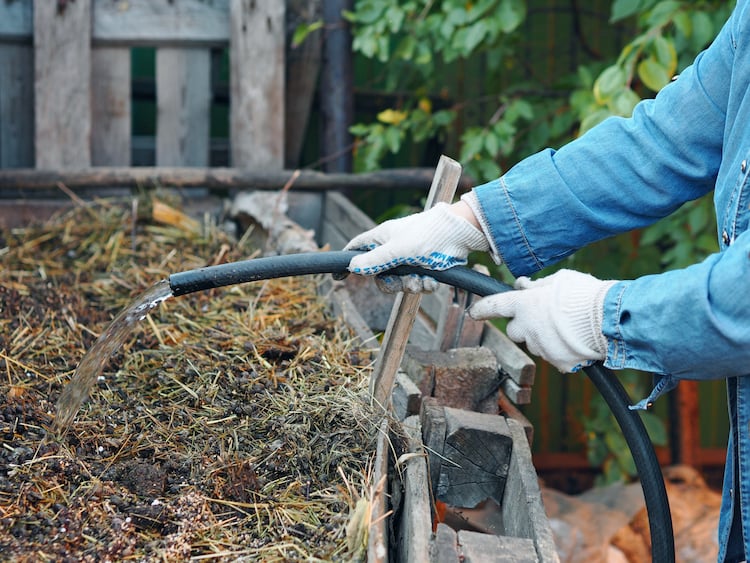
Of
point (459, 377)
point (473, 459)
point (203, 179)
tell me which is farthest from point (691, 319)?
point (203, 179)

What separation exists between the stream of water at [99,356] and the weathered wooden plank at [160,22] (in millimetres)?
2091

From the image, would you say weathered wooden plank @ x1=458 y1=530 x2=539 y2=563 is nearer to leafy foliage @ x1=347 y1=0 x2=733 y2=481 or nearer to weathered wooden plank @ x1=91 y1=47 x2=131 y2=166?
leafy foliage @ x1=347 y1=0 x2=733 y2=481

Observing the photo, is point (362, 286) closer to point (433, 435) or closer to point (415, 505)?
point (433, 435)

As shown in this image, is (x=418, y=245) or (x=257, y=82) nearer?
(x=418, y=245)

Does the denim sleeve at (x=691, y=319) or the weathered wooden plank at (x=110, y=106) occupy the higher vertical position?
the weathered wooden plank at (x=110, y=106)

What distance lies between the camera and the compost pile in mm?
1593

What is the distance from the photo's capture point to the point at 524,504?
64.4 inches

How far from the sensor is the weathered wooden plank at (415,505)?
4.75 feet

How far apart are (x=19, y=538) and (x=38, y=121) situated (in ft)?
8.54

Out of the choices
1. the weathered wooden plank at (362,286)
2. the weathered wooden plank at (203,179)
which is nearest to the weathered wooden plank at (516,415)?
the weathered wooden plank at (362,286)

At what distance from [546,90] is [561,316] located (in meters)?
2.64

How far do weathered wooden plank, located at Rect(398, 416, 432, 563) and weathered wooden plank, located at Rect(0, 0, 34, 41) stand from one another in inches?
108

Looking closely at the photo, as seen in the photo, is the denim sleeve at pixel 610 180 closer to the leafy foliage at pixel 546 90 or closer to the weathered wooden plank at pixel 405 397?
the weathered wooden plank at pixel 405 397

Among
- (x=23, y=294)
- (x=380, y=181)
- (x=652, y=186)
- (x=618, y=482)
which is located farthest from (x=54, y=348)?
(x=618, y=482)
